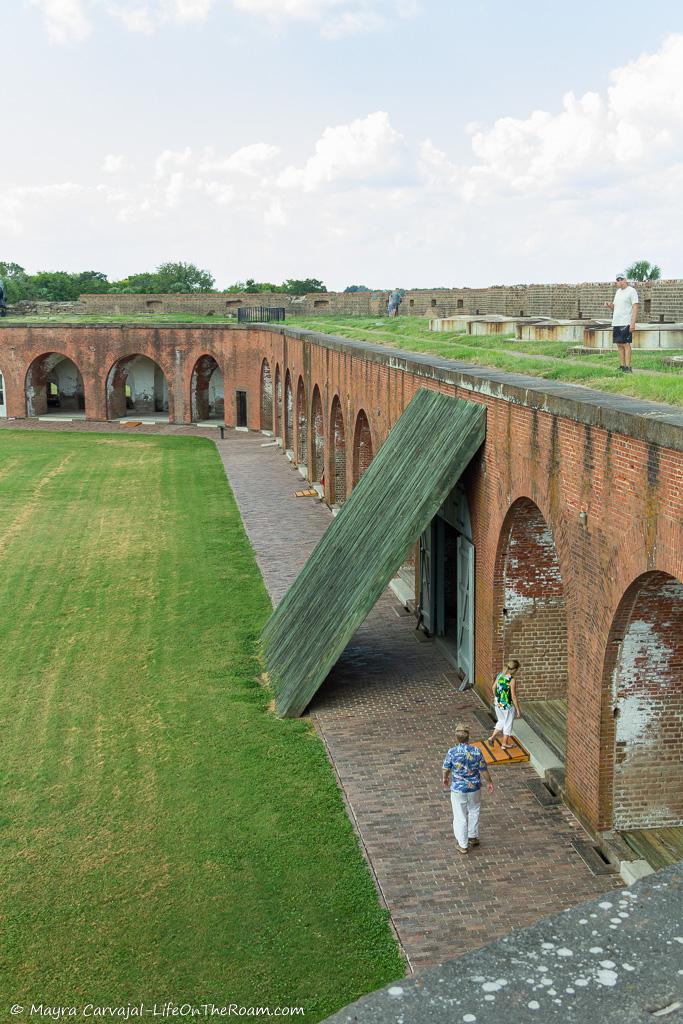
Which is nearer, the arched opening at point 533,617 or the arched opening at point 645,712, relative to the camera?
the arched opening at point 645,712

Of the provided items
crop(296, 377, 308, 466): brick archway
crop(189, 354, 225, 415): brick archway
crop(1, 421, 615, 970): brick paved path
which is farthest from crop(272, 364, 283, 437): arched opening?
crop(1, 421, 615, 970): brick paved path

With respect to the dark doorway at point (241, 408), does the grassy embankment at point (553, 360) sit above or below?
above

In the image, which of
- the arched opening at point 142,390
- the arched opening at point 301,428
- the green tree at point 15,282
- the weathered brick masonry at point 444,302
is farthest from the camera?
the green tree at point 15,282

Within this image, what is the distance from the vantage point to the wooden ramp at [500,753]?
10.5 m

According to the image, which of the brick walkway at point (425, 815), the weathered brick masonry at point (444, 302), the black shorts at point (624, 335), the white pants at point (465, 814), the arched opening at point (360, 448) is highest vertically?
the weathered brick masonry at point (444, 302)

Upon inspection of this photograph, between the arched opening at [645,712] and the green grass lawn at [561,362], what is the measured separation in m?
1.85

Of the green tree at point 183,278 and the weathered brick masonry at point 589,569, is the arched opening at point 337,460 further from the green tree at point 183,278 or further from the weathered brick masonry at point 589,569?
the green tree at point 183,278

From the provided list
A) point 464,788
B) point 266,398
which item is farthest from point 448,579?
point 266,398

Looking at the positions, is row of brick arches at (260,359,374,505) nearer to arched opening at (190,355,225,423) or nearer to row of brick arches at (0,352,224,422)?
arched opening at (190,355,225,423)

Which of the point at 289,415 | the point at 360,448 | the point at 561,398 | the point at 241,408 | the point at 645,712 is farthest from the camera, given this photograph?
the point at 241,408

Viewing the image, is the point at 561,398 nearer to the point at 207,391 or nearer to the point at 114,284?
the point at 207,391

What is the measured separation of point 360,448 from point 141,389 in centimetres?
2442

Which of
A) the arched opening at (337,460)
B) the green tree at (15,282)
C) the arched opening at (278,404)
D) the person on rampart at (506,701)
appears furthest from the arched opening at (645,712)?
the green tree at (15,282)

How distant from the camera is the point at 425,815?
30.6 feet
